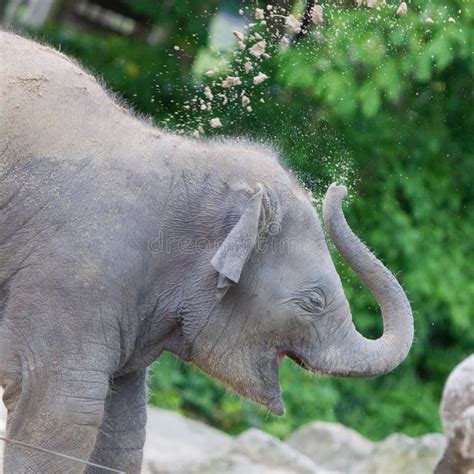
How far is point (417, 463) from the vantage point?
748 centimetres

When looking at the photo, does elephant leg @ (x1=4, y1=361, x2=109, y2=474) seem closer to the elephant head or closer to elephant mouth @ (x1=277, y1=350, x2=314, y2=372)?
the elephant head

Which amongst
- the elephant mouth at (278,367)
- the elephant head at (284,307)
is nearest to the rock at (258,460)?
the elephant mouth at (278,367)

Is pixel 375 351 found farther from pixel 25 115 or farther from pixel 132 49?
pixel 132 49

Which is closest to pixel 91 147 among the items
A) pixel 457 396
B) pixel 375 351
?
pixel 375 351

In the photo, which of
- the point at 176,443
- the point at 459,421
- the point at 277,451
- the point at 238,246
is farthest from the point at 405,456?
the point at 238,246

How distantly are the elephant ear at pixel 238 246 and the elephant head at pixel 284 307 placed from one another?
3.4 inches

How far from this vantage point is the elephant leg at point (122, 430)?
4926mm

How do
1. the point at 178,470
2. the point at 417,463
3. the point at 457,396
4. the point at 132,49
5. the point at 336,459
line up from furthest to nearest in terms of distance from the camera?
the point at 132,49, the point at 336,459, the point at 417,463, the point at 178,470, the point at 457,396

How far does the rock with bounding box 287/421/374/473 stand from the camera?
7.97 meters

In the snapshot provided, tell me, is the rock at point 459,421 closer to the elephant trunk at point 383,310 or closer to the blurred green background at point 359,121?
the elephant trunk at point 383,310

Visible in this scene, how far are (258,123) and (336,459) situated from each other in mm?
1978

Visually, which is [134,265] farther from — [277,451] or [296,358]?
[277,451]

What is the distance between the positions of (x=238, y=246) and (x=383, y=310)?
587 millimetres

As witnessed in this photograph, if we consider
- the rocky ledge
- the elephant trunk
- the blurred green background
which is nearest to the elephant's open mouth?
the elephant trunk
